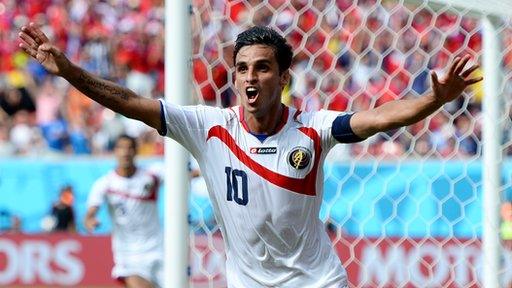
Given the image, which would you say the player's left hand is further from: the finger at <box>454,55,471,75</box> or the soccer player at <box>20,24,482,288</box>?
the soccer player at <box>20,24,482,288</box>

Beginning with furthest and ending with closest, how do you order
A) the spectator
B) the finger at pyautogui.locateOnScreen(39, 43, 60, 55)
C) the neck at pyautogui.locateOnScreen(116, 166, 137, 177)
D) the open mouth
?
the spectator → the neck at pyautogui.locateOnScreen(116, 166, 137, 177) → the open mouth → the finger at pyautogui.locateOnScreen(39, 43, 60, 55)

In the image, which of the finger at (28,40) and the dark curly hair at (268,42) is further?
the dark curly hair at (268,42)

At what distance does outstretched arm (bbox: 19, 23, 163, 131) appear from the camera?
4.42m

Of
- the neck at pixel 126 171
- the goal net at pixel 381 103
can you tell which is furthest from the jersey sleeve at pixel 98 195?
the goal net at pixel 381 103

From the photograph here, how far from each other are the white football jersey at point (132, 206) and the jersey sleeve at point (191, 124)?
595 cm

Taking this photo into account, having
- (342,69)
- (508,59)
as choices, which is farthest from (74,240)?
(508,59)

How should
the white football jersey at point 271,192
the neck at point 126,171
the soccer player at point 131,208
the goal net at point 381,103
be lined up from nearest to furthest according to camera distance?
the white football jersey at point 271,192 < the goal net at point 381,103 < the soccer player at point 131,208 < the neck at point 126,171

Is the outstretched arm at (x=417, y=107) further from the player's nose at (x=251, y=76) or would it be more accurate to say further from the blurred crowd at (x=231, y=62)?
the blurred crowd at (x=231, y=62)

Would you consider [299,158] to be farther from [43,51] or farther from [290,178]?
[43,51]

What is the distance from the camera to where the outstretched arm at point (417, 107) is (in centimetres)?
424

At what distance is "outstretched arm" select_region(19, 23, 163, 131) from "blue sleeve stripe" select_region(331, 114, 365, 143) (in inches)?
28.8

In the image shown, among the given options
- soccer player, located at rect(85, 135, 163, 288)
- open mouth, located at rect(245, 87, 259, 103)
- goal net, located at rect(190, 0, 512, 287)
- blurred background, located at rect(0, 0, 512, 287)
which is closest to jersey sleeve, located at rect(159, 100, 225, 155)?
open mouth, located at rect(245, 87, 259, 103)

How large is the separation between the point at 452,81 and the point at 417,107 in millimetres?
180

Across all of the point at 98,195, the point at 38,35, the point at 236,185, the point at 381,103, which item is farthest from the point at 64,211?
the point at 38,35
